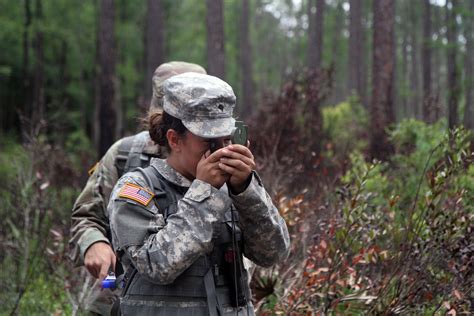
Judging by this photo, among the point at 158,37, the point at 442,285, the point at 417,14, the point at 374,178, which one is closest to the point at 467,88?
the point at 158,37

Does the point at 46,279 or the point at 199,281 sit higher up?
the point at 199,281

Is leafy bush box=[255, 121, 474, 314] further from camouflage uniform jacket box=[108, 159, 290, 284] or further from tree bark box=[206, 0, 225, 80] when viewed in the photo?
tree bark box=[206, 0, 225, 80]

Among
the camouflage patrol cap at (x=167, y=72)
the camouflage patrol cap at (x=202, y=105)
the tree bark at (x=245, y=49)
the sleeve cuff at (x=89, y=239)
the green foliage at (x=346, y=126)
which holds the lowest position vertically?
the tree bark at (x=245, y=49)

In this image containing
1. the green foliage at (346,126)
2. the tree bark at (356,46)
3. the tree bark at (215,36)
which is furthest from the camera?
the tree bark at (356,46)

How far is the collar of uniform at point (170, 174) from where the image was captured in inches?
93.3

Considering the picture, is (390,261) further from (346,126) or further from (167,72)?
(346,126)

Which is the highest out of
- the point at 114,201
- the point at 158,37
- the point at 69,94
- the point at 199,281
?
the point at 114,201

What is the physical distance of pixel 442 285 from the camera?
4.09m

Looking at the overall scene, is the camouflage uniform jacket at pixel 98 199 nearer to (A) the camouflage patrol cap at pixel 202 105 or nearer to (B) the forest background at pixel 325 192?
(B) the forest background at pixel 325 192

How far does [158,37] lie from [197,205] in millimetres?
14732

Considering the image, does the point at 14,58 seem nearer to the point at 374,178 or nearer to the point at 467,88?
the point at 467,88

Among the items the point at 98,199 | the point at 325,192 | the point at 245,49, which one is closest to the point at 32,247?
the point at 325,192

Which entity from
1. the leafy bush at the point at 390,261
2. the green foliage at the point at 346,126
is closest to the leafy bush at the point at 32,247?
the leafy bush at the point at 390,261

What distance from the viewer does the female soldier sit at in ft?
7.03
